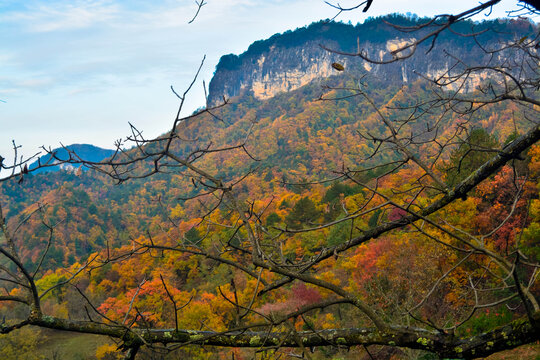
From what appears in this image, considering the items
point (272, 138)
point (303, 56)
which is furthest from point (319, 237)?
point (303, 56)

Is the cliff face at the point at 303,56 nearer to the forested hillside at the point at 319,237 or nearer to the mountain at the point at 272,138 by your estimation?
the mountain at the point at 272,138

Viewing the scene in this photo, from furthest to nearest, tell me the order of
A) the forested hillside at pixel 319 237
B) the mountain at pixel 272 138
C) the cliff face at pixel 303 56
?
1. the cliff face at pixel 303 56
2. the mountain at pixel 272 138
3. the forested hillside at pixel 319 237

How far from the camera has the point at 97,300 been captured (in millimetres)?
29266

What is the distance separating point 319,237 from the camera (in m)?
28.5

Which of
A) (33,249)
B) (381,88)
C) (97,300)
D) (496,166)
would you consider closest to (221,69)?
(381,88)

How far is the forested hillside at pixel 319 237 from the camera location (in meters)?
1.75

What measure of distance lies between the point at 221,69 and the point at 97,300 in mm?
172805

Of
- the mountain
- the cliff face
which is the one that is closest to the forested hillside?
the mountain

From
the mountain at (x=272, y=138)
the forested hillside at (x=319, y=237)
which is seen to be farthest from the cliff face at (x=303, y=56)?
the forested hillside at (x=319, y=237)

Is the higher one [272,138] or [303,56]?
[303,56]

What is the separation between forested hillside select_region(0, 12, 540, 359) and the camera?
1750mm

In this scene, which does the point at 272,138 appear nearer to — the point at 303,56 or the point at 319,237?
the point at 319,237

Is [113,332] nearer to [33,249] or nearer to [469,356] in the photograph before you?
[469,356]

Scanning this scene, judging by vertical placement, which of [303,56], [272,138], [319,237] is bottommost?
[319,237]
